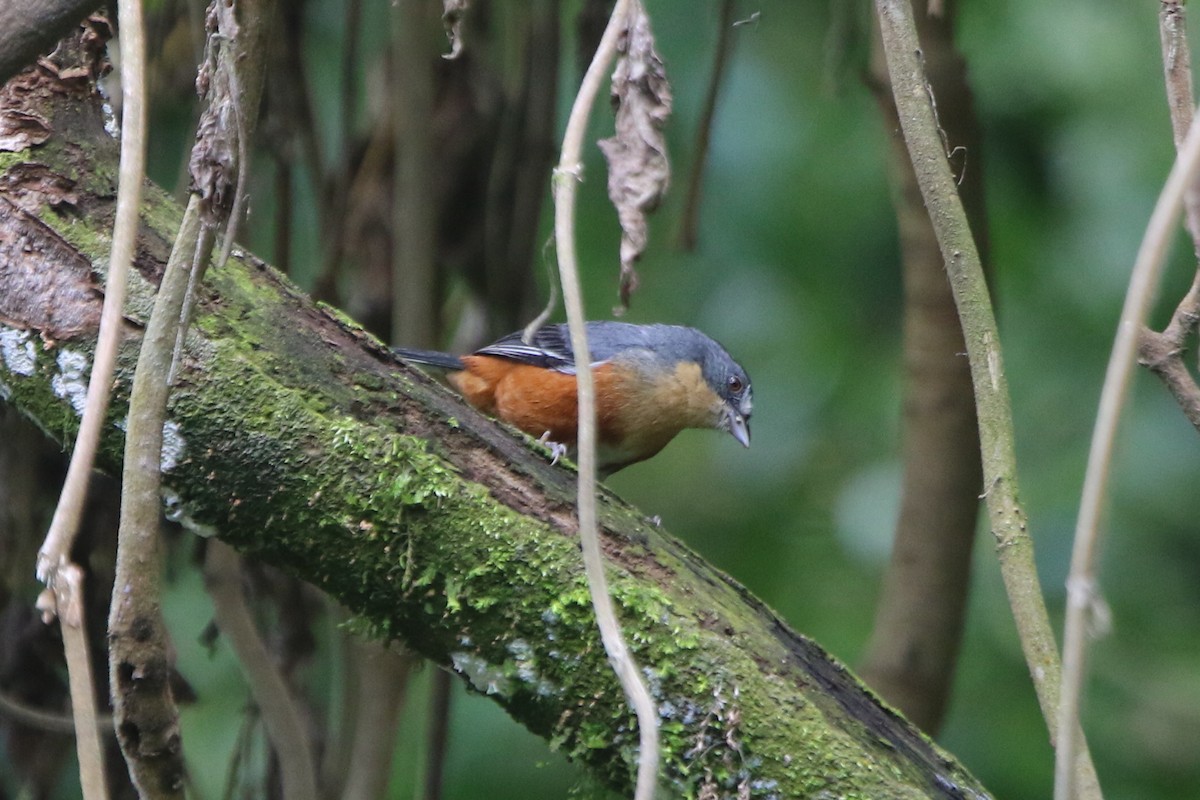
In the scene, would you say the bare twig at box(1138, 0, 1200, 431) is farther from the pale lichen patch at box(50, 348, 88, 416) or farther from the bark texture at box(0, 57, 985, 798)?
the pale lichen patch at box(50, 348, 88, 416)

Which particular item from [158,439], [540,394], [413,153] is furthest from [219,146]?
[540,394]

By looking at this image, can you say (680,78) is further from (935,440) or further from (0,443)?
(0,443)

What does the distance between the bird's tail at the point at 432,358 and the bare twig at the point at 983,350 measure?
2.01 meters

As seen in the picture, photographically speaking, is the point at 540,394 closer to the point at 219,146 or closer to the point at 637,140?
the point at 637,140

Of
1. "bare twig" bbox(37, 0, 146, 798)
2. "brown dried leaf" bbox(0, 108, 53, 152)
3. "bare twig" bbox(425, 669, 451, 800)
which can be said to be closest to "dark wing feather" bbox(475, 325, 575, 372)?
"bare twig" bbox(425, 669, 451, 800)

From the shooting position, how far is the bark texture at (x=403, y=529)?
7.50 ft

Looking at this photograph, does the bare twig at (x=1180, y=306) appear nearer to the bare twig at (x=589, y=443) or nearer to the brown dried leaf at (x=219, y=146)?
the bare twig at (x=589, y=443)

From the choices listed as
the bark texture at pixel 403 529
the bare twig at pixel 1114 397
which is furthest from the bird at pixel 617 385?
the bare twig at pixel 1114 397

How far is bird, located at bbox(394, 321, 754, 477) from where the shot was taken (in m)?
4.47

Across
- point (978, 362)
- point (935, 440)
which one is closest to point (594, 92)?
point (978, 362)

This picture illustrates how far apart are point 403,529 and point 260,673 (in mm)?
1462

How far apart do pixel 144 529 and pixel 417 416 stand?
888mm

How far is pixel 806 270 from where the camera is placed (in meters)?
4.71

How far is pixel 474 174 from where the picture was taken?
4160mm
